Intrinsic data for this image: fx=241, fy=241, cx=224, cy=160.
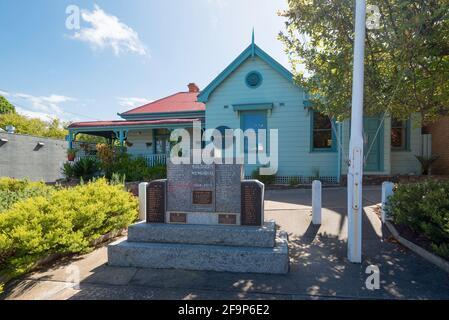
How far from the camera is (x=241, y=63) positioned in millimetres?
12070

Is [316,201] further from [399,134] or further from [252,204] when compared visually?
[399,134]

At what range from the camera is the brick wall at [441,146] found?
11.4 m

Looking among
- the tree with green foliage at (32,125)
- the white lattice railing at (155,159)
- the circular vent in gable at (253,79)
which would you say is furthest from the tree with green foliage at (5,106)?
the circular vent in gable at (253,79)

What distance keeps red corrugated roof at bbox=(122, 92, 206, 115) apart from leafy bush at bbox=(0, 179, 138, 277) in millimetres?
11211

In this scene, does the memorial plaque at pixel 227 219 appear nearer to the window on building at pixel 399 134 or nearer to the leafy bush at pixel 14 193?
the leafy bush at pixel 14 193

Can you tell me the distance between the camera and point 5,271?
11.3ft

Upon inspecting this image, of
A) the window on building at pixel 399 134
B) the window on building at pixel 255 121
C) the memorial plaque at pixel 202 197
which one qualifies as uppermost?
the window on building at pixel 255 121

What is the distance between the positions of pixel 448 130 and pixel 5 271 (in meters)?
16.3

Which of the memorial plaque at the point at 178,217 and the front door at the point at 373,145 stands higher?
the front door at the point at 373,145

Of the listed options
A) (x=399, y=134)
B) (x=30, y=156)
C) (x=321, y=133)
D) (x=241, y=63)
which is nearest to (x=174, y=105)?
(x=241, y=63)

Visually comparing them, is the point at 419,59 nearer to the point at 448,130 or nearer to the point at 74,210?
the point at 74,210

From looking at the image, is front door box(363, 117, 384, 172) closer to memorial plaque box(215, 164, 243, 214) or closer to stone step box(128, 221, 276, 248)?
stone step box(128, 221, 276, 248)

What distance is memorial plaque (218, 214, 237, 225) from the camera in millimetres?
4395

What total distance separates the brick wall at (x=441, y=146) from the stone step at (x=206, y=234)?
38.8ft
